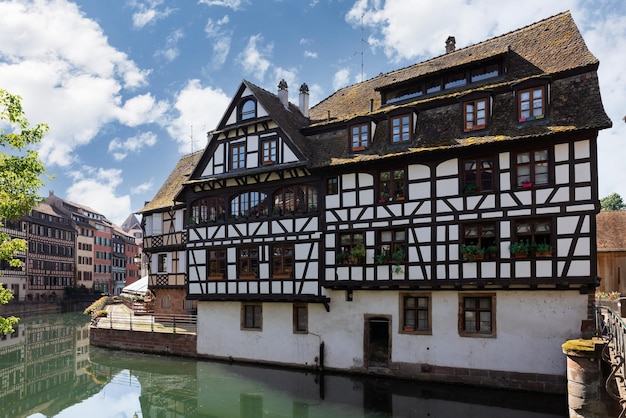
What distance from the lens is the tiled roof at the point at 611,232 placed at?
87.8 feet

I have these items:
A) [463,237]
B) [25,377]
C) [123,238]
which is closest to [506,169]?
[463,237]

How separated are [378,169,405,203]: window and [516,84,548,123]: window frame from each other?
4.45m

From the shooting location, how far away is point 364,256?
19.0 m

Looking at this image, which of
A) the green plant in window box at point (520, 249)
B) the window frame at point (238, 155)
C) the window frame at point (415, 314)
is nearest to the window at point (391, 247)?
the window frame at point (415, 314)

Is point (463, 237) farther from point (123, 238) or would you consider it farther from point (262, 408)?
point (123, 238)

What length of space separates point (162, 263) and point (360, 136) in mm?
16431

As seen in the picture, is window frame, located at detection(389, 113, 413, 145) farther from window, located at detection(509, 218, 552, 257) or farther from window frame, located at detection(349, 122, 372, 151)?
window, located at detection(509, 218, 552, 257)

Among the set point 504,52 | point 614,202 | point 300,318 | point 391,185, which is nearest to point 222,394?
point 300,318

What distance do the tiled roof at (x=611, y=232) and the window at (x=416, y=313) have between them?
522 inches

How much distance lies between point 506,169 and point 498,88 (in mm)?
3092

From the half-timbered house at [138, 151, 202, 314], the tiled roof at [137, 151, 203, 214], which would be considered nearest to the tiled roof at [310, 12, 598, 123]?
the tiled roof at [137, 151, 203, 214]

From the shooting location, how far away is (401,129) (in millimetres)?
19203

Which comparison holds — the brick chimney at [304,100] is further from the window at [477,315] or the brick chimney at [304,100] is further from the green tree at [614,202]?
the green tree at [614,202]

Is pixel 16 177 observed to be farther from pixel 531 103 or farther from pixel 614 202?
pixel 614 202
